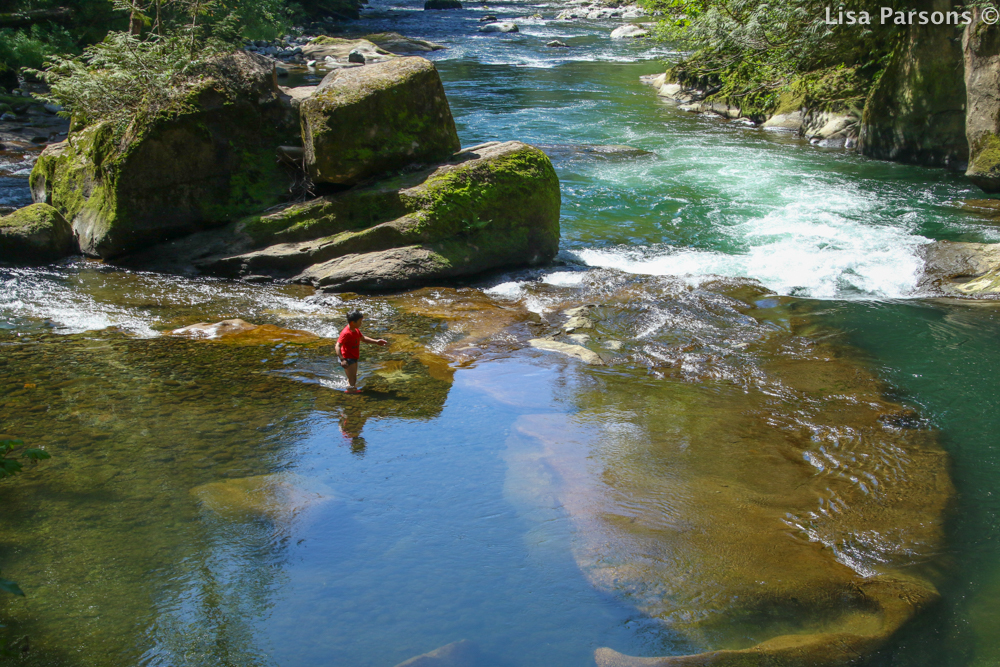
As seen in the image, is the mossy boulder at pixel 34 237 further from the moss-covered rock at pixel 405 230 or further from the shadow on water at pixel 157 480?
the shadow on water at pixel 157 480

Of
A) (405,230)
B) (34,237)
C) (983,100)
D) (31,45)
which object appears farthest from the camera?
(31,45)

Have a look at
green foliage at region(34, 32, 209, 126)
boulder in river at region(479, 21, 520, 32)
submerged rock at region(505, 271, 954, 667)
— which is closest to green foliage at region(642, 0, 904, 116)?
submerged rock at region(505, 271, 954, 667)

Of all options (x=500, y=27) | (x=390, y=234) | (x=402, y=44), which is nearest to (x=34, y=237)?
(x=390, y=234)

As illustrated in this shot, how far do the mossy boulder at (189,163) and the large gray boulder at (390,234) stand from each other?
0.41 meters

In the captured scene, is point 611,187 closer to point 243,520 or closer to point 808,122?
point 808,122

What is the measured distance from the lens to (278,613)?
3.98 metres

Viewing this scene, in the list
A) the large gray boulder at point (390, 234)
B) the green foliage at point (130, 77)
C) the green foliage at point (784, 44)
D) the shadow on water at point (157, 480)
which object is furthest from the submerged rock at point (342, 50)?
the shadow on water at point (157, 480)

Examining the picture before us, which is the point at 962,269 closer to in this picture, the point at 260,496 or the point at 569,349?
the point at 569,349

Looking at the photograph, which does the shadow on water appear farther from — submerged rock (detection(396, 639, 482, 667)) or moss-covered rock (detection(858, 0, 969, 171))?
moss-covered rock (detection(858, 0, 969, 171))

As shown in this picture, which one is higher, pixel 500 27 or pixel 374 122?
pixel 500 27

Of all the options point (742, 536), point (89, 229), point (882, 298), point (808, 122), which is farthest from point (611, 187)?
point (742, 536)

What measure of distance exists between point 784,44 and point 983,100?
4.37 meters

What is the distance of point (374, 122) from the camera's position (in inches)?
386

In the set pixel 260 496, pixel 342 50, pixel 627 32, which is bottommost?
pixel 260 496
